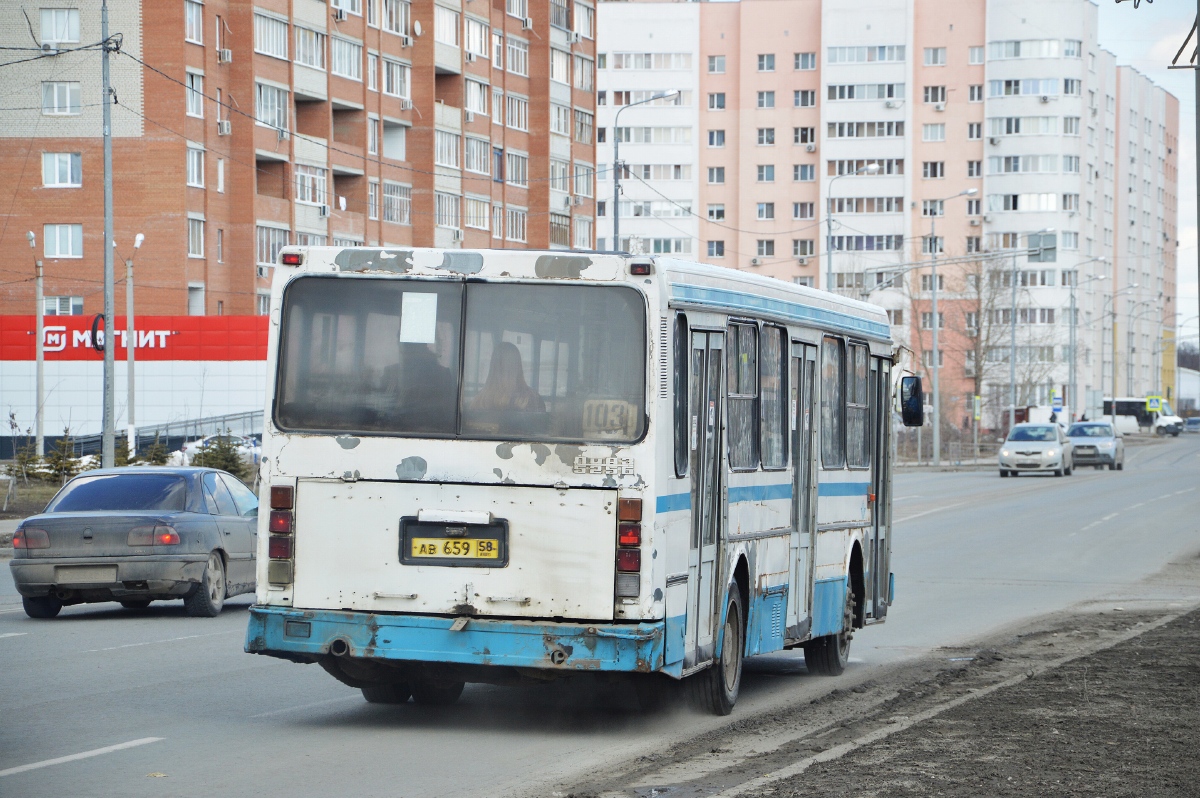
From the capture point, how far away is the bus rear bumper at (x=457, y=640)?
887cm

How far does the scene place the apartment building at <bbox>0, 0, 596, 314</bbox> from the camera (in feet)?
213

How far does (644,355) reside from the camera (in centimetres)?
908

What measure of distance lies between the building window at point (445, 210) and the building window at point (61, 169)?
1696 centimetres

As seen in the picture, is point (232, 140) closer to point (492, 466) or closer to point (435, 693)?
point (435, 693)

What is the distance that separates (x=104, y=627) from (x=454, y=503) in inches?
287

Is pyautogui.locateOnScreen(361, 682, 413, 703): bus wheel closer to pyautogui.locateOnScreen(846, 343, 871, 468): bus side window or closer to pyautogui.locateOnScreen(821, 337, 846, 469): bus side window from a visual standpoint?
pyautogui.locateOnScreen(821, 337, 846, 469): bus side window

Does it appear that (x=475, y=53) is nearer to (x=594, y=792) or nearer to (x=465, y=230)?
(x=465, y=230)

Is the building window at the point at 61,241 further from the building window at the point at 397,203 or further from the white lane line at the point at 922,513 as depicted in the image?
the white lane line at the point at 922,513

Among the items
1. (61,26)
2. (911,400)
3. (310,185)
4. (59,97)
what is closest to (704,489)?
(911,400)

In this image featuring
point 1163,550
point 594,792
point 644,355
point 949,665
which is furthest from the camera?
point 1163,550

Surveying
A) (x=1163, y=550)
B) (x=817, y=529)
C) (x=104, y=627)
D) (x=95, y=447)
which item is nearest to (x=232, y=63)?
(x=95, y=447)

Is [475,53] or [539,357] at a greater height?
[475,53]

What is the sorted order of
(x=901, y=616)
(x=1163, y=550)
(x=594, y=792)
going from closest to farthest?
1. (x=594, y=792)
2. (x=901, y=616)
3. (x=1163, y=550)

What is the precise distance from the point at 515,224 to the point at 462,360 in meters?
76.3
